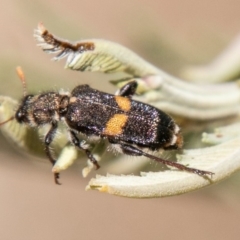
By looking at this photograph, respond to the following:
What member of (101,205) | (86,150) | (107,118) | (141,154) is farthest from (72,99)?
(101,205)

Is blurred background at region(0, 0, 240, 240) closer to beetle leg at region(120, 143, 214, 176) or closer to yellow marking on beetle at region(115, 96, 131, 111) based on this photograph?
yellow marking on beetle at region(115, 96, 131, 111)

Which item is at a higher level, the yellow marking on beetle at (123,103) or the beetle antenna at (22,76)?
the yellow marking on beetle at (123,103)

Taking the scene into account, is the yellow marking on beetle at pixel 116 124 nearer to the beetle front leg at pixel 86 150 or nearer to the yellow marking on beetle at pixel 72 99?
the yellow marking on beetle at pixel 72 99

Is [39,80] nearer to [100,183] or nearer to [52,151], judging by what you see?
[52,151]

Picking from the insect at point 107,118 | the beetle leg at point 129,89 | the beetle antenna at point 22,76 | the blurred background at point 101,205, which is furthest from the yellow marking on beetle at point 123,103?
the blurred background at point 101,205

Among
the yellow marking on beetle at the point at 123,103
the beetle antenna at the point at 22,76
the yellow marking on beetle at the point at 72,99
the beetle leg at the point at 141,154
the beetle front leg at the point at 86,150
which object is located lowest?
the beetle front leg at the point at 86,150

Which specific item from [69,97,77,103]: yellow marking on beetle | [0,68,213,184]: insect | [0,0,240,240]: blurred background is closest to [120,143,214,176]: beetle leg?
[0,68,213,184]: insect

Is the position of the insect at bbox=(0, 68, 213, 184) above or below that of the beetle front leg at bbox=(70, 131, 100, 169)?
above

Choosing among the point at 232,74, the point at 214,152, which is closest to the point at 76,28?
the point at 232,74

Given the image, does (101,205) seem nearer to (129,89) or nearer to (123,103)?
(123,103)
